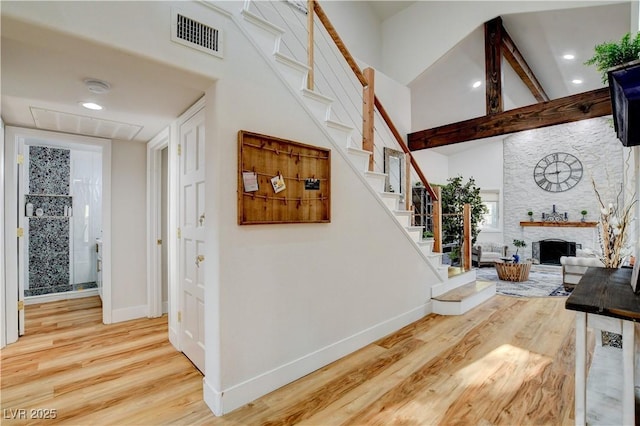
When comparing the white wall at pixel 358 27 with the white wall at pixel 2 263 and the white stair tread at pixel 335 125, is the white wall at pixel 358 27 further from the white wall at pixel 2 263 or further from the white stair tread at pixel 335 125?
the white wall at pixel 2 263

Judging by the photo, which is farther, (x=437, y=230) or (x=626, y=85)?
(x=437, y=230)

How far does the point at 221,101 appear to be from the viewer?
194 cm

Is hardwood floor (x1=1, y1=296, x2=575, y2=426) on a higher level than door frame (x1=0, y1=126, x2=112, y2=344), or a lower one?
lower

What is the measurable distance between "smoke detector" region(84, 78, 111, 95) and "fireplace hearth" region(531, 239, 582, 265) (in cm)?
1012

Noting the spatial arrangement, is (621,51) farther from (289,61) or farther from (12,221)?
(12,221)

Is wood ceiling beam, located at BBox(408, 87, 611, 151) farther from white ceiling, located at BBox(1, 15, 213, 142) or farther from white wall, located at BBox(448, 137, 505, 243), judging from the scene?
white wall, located at BBox(448, 137, 505, 243)

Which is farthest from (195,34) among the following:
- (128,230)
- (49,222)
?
(49,222)

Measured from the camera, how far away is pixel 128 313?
361 centimetres

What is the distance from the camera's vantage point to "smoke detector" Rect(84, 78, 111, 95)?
1979mm

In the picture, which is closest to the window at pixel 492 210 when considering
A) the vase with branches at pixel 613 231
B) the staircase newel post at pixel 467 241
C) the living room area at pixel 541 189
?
the living room area at pixel 541 189

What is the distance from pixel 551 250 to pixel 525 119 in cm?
583

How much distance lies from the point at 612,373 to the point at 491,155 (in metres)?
8.43

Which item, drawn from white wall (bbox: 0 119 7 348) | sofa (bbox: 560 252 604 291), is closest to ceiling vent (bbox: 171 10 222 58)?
white wall (bbox: 0 119 7 348)

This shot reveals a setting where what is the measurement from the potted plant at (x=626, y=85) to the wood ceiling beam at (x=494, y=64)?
2223 millimetres
